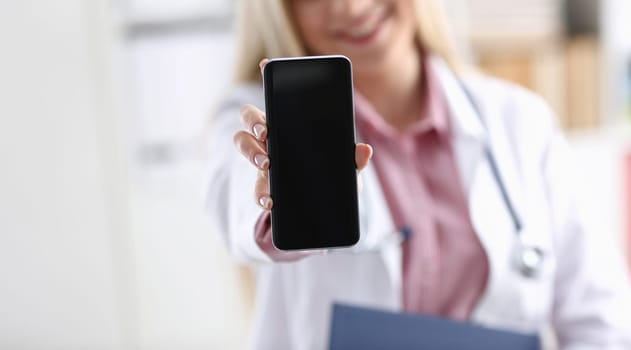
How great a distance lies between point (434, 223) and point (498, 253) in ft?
0.17

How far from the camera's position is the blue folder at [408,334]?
1.84 feet

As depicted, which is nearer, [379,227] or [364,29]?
[364,29]

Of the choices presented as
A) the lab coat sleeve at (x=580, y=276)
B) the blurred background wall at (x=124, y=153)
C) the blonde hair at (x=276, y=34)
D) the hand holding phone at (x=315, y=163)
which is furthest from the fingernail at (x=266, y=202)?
the blurred background wall at (x=124, y=153)

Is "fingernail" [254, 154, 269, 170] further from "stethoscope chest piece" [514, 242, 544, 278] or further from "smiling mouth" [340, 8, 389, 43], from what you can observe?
"stethoscope chest piece" [514, 242, 544, 278]

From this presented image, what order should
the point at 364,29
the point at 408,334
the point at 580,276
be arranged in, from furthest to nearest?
the point at 580,276 < the point at 408,334 < the point at 364,29

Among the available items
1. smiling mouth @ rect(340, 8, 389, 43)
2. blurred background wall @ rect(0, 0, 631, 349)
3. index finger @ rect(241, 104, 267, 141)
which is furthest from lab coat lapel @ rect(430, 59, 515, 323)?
blurred background wall @ rect(0, 0, 631, 349)

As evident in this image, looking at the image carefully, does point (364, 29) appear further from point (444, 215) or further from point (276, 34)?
point (444, 215)

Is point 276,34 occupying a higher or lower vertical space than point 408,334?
higher

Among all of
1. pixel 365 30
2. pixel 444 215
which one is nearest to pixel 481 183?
pixel 444 215

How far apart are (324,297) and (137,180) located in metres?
0.98

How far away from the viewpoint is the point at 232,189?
0.48m

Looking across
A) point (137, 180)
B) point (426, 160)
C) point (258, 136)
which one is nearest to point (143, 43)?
point (137, 180)

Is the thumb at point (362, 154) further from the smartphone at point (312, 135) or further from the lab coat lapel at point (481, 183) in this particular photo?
the lab coat lapel at point (481, 183)

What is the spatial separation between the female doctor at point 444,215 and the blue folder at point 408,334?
4 centimetres
